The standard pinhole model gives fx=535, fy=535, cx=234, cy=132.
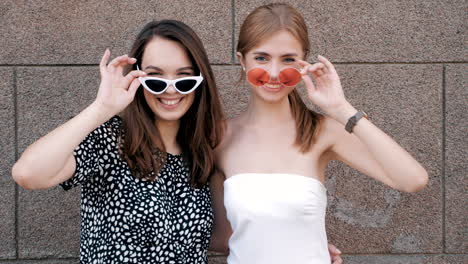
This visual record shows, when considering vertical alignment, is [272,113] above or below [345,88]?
below

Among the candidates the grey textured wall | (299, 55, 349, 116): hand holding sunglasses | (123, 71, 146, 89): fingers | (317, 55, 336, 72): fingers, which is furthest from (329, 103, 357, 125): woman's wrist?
the grey textured wall

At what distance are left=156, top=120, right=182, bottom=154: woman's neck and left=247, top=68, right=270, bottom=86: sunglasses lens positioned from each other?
1.65ft

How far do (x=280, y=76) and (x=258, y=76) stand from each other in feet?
0.38

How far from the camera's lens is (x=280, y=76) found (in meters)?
2.79

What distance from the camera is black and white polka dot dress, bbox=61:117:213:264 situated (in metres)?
2.63

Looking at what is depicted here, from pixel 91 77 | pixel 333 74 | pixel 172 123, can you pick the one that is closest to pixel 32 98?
pixel 91 77

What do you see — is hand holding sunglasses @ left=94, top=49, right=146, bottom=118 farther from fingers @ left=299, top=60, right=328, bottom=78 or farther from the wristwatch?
the wristwatch

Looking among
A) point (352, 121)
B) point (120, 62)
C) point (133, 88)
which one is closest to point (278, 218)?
point (352, 121)

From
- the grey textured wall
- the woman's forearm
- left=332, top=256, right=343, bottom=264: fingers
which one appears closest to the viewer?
the woman's forearm

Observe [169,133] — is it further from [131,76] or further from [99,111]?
[99,111]

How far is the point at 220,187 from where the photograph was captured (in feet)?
10.3

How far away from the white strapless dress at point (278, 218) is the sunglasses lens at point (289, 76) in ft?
1.65

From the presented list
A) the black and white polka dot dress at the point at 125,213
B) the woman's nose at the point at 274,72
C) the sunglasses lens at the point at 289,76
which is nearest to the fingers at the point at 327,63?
the sunglasses lens at the point at 289,76

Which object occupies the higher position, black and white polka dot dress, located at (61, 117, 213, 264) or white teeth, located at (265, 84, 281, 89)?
white teeth, located at (265, 84, 281, 89)
